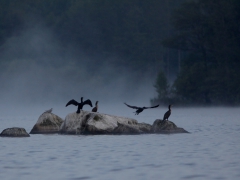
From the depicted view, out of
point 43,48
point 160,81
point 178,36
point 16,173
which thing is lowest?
point 16,173

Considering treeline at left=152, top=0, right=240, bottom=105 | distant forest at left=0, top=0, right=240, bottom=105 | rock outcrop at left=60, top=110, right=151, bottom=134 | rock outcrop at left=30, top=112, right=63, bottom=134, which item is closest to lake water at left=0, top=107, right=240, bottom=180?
rock outcrop at left=60, top=110, right=151, bottom=134

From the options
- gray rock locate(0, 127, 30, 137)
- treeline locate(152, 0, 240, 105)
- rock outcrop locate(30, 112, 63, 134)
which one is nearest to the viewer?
gray rock locate(0, 127, 30, 137)

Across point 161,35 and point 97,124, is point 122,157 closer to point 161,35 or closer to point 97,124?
point 97,124

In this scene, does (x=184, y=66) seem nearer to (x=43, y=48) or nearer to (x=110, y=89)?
(x=110, y=89)

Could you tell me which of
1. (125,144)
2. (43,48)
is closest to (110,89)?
(43,48)

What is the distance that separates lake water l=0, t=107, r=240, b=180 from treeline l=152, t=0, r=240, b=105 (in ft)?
134

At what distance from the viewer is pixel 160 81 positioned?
6762cm

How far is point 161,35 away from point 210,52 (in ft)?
120

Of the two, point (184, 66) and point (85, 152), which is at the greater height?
point (184, 66)

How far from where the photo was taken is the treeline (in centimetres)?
6700

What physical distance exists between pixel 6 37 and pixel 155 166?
10340 cm

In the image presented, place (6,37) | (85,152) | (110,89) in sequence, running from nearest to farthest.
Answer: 1. (85,152)
2. (110,89)
3. (6,37)

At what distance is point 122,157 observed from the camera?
728 inches

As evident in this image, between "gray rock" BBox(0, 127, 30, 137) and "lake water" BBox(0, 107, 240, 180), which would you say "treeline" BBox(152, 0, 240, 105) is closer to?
"lake water" BBox(0, 107, 240, 180)
